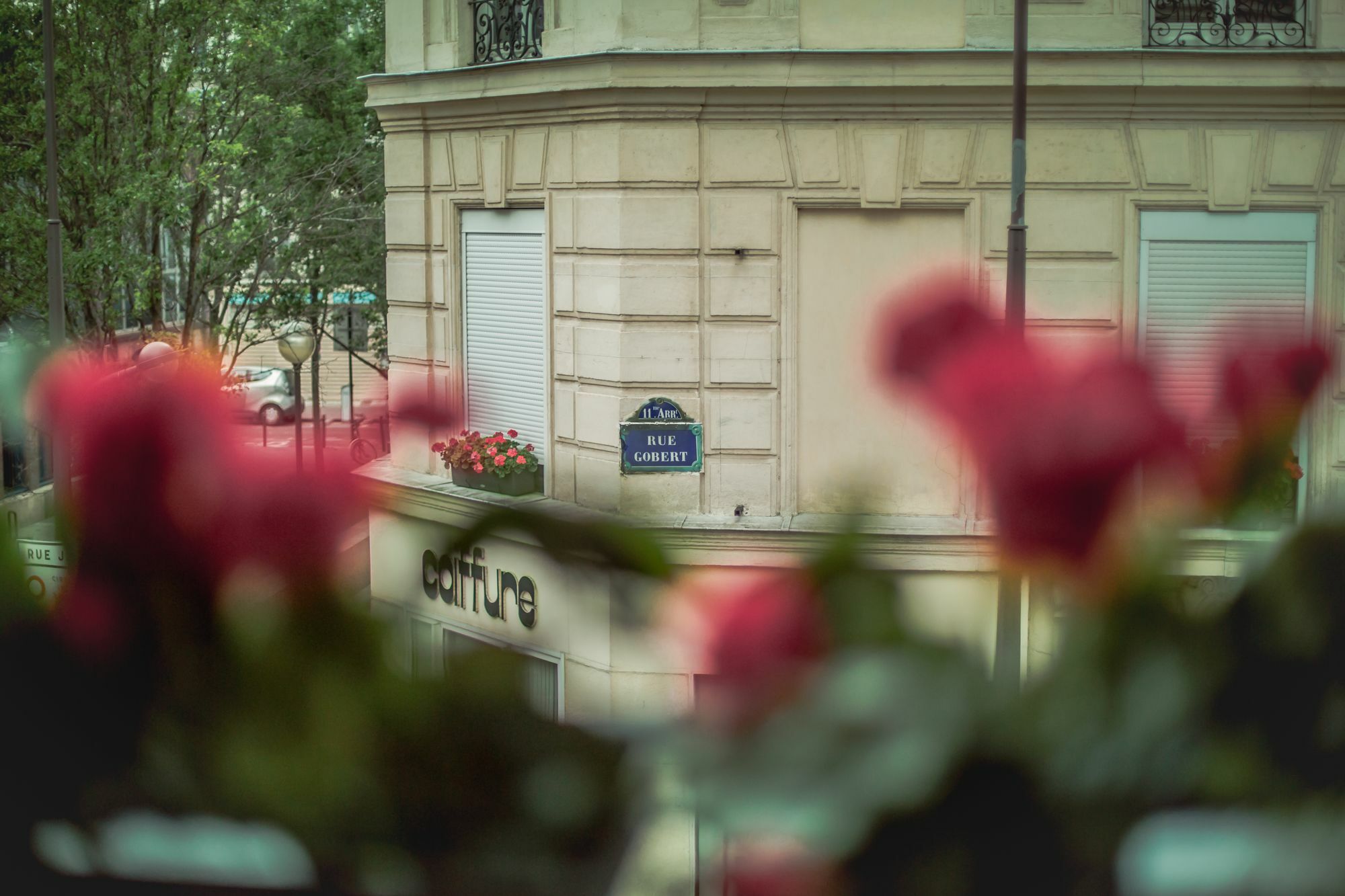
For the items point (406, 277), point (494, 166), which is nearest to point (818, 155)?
point (494, 166)

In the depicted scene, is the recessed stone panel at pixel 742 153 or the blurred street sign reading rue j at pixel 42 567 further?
the recessed stone panel at pixel 742 153

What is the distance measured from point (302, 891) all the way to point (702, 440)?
20.6 ft

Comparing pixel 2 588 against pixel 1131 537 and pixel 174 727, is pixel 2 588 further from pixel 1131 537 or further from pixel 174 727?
pixel 1131 537

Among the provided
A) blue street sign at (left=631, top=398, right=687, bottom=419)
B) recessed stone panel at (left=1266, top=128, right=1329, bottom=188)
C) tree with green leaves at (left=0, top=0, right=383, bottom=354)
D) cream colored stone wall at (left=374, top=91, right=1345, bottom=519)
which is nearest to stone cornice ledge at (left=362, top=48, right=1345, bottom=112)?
cream colored stone wall at (left=374, top=91, right=1345, bottom=519)

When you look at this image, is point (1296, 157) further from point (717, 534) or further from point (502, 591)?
point (502, 591)

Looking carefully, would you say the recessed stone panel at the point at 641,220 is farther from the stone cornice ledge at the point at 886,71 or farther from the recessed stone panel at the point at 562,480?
the recessed stone panel at the point at 562,480

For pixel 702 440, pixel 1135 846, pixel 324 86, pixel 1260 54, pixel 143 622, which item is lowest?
pixel 702 440

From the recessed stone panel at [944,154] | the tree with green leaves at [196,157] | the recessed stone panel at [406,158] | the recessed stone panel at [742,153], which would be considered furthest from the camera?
Result: the tree with green leaves at [196,157]

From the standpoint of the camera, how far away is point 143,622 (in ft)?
→ 2.70

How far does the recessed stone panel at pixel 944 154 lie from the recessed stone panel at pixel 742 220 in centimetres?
78

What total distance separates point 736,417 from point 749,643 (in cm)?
675

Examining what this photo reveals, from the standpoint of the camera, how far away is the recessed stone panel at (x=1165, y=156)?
6602 millimetres

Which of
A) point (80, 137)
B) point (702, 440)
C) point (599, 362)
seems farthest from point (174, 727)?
point (80, 137)

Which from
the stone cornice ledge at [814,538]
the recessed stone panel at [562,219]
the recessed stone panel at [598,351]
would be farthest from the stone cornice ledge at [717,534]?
the recessed stone panel at [562,219]
